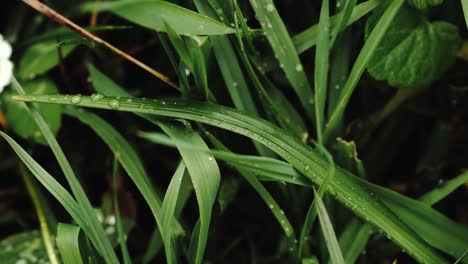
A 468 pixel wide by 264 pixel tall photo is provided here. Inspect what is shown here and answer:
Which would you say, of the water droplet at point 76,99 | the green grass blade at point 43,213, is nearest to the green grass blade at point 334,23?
the water droplet at point 76,99

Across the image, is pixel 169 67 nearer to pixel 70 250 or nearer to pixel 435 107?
pixel 70 250

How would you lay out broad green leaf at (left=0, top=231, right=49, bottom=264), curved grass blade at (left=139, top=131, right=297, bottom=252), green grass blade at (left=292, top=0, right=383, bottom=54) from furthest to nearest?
1. broad green leaf at (left=0, top=231, right=49, bottom=264)
2. green grass blade at (left=292, top=0, right=383, bottom=54)
3. curved grass blade at (left=139, top=131, right=297, bottom=252)

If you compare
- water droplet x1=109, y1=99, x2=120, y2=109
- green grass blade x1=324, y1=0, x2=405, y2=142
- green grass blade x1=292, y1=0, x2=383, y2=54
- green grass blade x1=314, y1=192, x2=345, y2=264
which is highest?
water droplet x1=109, y1=99, x2=120, y2=109

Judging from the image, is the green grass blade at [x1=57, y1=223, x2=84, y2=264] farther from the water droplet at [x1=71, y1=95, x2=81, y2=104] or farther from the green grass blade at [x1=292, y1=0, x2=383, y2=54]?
the green grass blade at [x1=292, y1=0, x2=383, y2=54]

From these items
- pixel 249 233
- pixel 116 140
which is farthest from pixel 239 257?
pixel 116 140

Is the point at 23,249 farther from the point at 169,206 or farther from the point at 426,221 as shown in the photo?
the point at 426,221

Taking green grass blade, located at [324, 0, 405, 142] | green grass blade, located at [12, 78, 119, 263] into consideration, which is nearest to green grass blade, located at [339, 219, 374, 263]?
green grass blade, located at [324, 0, 405, 142]
